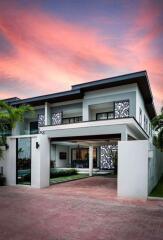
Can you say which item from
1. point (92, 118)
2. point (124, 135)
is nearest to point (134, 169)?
point (124, 135)

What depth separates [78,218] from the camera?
6.39 m

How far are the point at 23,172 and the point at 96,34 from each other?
9.06 metres

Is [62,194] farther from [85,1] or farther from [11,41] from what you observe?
[85,1]

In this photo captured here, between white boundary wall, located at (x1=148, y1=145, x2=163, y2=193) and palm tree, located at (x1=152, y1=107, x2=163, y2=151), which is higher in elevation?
palm tree, located at (x1=152, y1=107, x2=163, y2=151)

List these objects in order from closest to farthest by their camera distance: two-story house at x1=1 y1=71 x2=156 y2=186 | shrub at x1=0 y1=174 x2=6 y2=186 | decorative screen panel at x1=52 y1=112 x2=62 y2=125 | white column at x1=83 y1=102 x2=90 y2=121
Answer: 1. two-story house at x1=1 y1=71 x2=156 y2=186
2. shrub at x1=0 y1=174 x2=6 y2=186
3. white column at x1=83 y1=102 x2=90 y2=121
4. decorative screen panel at x1=52 y1=112 x2=62 y2=125

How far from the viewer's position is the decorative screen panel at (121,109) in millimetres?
17125

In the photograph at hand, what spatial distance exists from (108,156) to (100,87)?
7050mm

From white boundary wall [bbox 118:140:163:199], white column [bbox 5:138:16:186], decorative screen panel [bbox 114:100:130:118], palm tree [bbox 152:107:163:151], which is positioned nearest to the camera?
white boundary wall [bbox 118:140:163:199]

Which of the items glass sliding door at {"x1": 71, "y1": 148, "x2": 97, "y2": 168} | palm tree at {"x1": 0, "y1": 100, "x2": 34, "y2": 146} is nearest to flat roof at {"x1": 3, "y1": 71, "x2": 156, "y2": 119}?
palm tree at {"x1": 0, "y1": 100, "x2": 34, "y2": 146}

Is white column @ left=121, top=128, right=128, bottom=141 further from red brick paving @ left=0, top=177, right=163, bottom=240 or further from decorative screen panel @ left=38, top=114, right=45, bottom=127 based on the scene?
decorative screen panel @ left=38, top=114, right=45, bottom=127

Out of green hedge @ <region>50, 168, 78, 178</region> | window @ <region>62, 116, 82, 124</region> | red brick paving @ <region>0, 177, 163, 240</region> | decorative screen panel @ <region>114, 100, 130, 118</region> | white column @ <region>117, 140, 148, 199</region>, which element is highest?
decorative screen panel @ <region>114, 100, 130, 118</region>

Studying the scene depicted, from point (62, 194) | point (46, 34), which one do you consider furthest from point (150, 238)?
point (46, 34)

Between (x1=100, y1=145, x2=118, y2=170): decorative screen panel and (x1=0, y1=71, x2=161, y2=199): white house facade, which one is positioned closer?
(x1=0, y1=71, x2=161, y2=199): white house facade

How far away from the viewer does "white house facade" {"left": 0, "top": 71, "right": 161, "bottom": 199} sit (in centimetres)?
1184
